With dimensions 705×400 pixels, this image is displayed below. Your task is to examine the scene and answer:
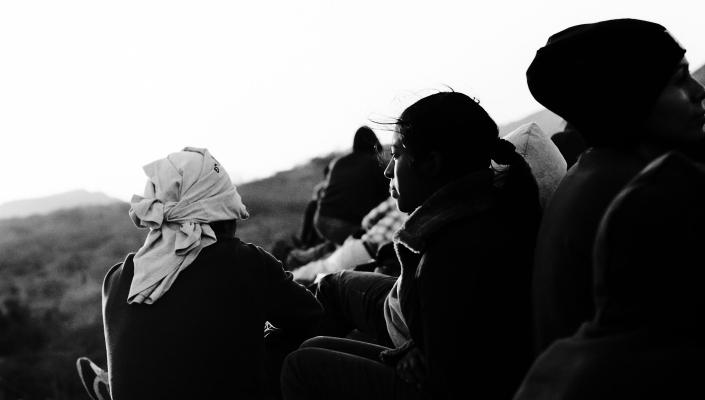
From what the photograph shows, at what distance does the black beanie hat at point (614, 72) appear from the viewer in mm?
2119

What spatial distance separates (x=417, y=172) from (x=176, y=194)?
Answer: 143 cm

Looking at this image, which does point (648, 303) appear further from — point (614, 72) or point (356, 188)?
point (356, 188)

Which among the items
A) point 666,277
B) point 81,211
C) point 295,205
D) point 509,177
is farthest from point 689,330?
point 81,211

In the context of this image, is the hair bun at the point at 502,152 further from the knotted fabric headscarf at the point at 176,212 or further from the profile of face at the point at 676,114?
the knotted fabric headscarf at the point at 176,212

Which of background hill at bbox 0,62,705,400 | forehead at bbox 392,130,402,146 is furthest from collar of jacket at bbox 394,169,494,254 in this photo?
background hill at bbox 0,62,705,400

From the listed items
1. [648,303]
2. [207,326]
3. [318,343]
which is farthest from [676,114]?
[207,326]

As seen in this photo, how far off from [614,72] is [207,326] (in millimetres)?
1944

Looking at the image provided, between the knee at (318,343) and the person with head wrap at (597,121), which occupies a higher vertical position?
the person with head wrap at (597,121)

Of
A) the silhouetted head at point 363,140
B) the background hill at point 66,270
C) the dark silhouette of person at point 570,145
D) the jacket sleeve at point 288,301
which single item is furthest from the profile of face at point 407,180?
the background hill at point 66,270

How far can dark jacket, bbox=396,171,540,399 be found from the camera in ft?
7.56

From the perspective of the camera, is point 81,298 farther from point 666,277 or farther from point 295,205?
point 666,277

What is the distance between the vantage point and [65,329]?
9.21 metres

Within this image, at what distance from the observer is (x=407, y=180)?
263cm

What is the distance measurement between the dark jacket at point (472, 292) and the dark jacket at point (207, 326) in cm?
110
